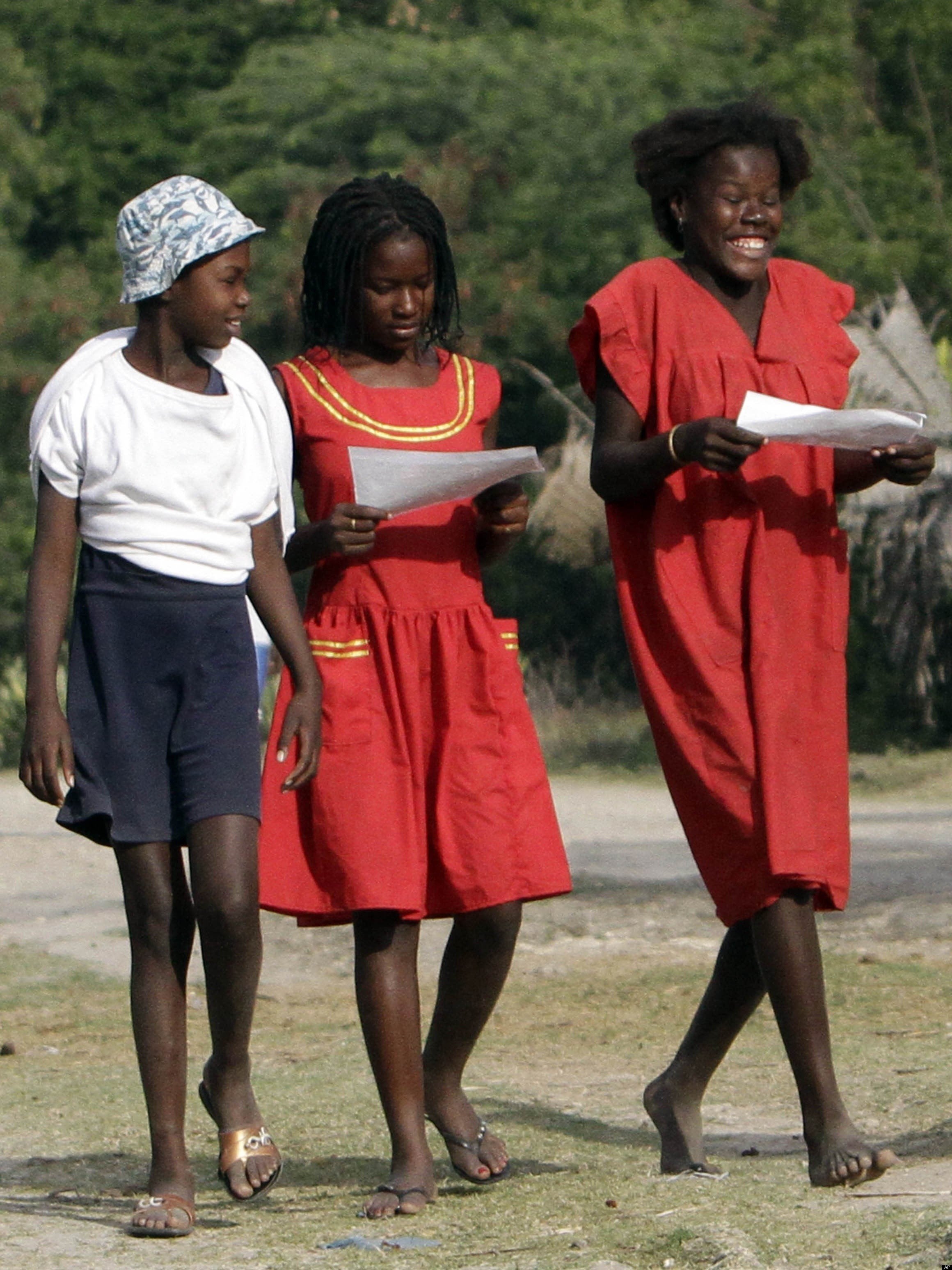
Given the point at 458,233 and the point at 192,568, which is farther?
the point at 458,233

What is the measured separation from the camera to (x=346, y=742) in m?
4.04

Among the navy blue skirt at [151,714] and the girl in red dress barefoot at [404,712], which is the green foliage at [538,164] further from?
the navy blue skirt at [151,714]

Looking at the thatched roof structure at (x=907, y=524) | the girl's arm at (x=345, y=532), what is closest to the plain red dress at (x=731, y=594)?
the girl's arm at (x=345, y=532)

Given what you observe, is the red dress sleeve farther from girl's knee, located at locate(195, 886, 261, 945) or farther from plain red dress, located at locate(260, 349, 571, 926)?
girl's knee, located at locate(195, 886, 261, 945)

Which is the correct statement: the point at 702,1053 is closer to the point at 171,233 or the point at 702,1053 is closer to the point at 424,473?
the point at 424,473

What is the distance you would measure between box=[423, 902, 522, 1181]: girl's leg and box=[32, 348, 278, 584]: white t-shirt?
2.65 feet

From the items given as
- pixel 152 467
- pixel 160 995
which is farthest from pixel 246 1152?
pixel 152 467

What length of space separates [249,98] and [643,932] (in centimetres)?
1794

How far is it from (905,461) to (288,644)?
1.18 metres

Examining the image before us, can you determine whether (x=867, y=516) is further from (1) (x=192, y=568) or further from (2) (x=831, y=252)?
(1) (x=192, y=568)

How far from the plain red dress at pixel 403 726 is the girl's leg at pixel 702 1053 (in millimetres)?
355

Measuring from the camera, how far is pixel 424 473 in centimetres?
394

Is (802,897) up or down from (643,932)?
up

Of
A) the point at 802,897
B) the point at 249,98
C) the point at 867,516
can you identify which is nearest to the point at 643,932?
the point at 802,897
